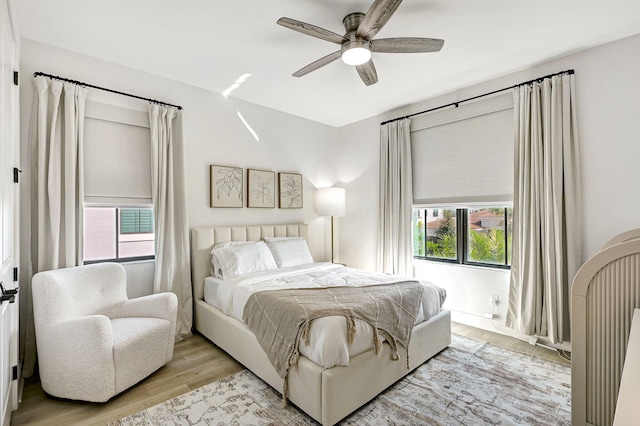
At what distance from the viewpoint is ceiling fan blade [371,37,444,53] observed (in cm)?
212

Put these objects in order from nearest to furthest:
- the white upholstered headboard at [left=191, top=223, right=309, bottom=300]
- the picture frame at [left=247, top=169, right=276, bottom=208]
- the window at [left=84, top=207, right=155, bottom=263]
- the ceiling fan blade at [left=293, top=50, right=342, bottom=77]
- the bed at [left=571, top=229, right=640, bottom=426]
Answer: the bed at [left=571, top=229, right=640, bottom=426], the ceiling fan blade at [left=293, top=50, right=342, bottom=77], the window at [left=84, top=207, right=155, bottom=263], the white upholstered headboard at [left=191, top=223, right=309, bottom=300], the picture frame at [left=247, top=169, right=276, bottom=208]

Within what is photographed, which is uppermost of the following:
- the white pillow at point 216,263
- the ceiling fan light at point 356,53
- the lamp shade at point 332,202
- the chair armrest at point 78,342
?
the ceiling fan light at point 356,53

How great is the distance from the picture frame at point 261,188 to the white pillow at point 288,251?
50 centimetres

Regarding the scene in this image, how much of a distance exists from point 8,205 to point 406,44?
2810 mm

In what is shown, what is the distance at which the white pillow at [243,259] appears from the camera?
319 centimetres

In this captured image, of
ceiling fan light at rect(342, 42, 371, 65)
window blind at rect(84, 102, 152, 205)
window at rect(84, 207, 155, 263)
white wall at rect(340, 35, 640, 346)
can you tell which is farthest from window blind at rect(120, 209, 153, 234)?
white wall at rect(340, 35, 640, 346)

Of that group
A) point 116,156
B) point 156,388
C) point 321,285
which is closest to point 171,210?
point 116,156

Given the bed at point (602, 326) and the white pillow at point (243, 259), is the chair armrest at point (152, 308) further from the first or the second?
the bed at point (602, 326)

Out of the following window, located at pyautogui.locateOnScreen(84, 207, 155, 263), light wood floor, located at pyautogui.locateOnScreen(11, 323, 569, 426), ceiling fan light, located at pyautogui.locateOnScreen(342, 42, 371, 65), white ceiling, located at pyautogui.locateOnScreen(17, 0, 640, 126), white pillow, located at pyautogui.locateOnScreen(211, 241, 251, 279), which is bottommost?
light wood floor, located at pyautogui.locateOnScreen(11, 323, 569, 426)

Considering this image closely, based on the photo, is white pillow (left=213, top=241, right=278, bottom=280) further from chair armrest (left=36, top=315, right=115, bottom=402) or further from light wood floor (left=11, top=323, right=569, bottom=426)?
chair armrest (left=36, top=315, right=115, bottom=402)

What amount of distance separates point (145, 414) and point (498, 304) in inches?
132

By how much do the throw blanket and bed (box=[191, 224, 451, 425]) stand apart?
0.32 feet

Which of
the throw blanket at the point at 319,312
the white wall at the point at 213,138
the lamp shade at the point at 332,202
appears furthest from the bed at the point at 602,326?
the white wall at the point at 213,138

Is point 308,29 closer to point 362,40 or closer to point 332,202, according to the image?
point 362,40
